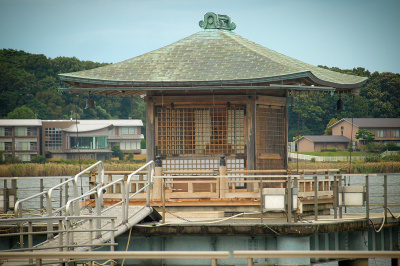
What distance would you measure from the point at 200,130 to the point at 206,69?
1.92 metres

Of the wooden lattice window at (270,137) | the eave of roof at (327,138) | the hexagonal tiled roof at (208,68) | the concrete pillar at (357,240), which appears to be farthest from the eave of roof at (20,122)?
the concrete pillar at (357,240)

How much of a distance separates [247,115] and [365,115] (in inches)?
2875

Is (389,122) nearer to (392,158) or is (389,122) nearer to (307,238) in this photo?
(392,158)

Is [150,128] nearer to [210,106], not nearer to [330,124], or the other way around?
[210,106]

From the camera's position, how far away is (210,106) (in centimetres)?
2089

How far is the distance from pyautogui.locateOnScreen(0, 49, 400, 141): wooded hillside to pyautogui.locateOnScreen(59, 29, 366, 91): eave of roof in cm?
6173

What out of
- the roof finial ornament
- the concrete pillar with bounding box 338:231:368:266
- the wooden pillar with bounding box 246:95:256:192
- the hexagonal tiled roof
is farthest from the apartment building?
the concrete pillar with bounding box 338:231:368:266

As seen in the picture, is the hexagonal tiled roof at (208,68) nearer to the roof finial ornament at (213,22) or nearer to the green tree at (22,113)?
the roof finial ornament at (213,22)

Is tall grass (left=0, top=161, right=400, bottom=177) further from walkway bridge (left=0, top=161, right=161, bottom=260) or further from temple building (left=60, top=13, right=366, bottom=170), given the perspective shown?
walkway bridge (left=0, top=161, right=161, bottom=260)

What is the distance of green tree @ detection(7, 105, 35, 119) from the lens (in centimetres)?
9019

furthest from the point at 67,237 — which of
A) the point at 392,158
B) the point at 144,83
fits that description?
the point at 392,158

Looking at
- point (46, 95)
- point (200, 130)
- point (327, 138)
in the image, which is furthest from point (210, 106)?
point (46, 95)

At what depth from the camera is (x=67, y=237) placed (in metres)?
13.5

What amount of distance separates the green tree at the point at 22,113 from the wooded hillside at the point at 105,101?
9cm
